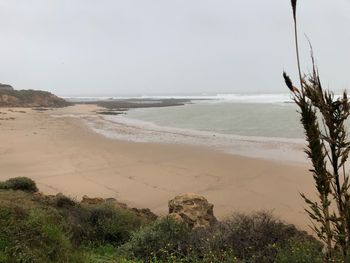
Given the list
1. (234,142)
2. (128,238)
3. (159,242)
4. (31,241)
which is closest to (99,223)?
(128,238)

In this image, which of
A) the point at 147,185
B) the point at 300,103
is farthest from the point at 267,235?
the point at 147,185

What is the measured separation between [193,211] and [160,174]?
6.12m

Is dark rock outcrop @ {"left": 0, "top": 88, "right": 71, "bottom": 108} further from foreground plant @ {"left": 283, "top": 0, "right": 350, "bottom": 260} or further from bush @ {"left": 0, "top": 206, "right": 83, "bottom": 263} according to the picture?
foreground plant @ {"left": 283, "top": 0, "right": 350, "bottom": 260}

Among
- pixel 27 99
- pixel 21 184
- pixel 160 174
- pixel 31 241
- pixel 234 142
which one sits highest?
pixel 27 99

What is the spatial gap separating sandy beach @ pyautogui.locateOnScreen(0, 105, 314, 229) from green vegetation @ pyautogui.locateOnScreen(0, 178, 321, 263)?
8.74ft

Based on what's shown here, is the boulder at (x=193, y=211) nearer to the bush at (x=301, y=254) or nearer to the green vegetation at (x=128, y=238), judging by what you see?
the green vegetation at (x=128, y=238)

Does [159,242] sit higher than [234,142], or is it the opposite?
[159,242]

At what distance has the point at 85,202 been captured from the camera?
337 inches

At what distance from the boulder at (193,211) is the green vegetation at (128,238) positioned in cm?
78

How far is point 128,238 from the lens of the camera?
6727mm

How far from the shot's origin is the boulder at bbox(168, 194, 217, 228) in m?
7.00

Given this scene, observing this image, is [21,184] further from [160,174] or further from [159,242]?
[160,174]

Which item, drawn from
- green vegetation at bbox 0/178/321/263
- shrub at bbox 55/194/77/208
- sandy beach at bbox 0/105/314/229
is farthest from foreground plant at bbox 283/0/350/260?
shrub at bbox 55/194/77/208

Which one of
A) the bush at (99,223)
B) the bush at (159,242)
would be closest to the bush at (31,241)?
the bush at (159,242)
